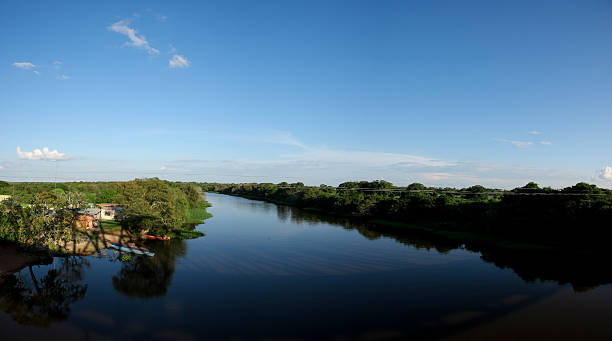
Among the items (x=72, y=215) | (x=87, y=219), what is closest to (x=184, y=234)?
(x=87, y=219)

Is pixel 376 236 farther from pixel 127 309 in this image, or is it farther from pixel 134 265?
pixel 127 309

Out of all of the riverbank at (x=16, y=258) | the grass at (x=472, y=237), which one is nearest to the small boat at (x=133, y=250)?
the riverbank at (x=16, y=258)

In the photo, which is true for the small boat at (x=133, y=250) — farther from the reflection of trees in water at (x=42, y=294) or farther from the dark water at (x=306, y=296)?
the reflection of trees in water at (x=42, y=294)

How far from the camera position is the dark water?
15.7m

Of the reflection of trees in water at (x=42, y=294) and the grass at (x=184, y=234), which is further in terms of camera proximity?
the grass at (x=184, y=234)

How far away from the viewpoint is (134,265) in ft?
83.4

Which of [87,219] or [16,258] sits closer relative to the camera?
[16,258]

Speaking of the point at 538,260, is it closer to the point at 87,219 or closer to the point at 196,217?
the point at 87,219

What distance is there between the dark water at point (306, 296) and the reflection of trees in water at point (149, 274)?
8 cm

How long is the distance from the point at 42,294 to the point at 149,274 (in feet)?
20.2

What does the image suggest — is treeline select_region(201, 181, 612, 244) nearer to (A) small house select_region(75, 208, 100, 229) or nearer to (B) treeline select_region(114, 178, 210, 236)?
(B) treeline select_region(114, 178, 210, 236)

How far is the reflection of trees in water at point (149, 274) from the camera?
20328 mm

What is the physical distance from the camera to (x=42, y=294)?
63.3 ft

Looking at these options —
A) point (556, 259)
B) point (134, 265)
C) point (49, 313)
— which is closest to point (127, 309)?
point (49, 313)
